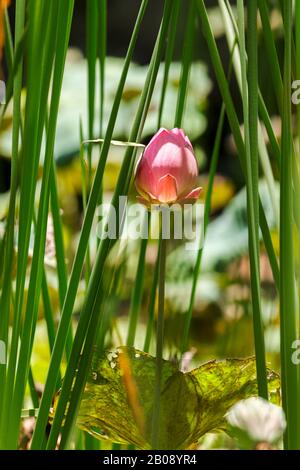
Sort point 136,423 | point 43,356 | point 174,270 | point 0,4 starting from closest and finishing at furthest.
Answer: point 0,4 < point 136,423 < point 174,270 < point 43,356

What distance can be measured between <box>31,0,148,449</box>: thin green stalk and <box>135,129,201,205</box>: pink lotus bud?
5cm

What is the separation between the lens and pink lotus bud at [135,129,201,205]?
52cm

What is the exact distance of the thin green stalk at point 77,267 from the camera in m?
0.47

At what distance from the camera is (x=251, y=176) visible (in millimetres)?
483

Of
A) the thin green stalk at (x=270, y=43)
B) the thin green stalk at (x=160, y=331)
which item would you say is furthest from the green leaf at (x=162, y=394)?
the thin green stalk at (x=270, y=43)

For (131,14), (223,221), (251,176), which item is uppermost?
(131,14)

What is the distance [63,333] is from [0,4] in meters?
0.19

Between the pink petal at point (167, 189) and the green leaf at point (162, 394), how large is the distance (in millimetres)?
113

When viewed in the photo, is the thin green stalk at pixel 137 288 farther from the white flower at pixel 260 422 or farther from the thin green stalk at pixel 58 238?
the white flower at pixel 260 422

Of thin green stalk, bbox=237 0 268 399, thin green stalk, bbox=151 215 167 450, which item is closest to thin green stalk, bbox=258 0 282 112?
thin green stalk, bbox=237 0 268 399

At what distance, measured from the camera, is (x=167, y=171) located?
0.51 m

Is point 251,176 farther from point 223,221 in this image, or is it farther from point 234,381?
point 223,221
